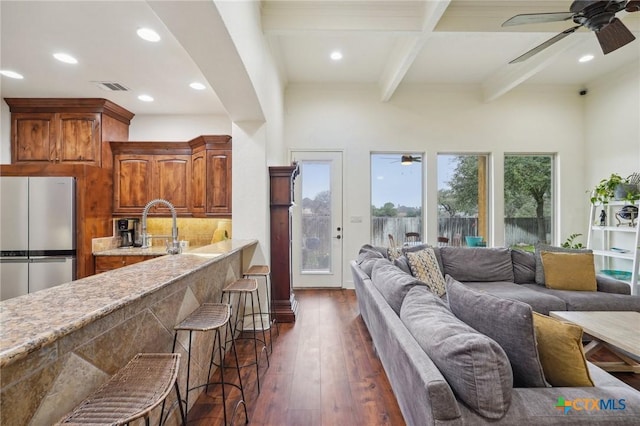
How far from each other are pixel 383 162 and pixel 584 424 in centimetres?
436

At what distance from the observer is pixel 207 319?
1660 millimetres

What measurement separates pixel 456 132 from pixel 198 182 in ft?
14.1

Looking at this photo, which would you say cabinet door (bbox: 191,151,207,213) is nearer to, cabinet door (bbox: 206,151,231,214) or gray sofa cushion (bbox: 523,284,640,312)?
cabinet door (bbox: 206,151,231,214)

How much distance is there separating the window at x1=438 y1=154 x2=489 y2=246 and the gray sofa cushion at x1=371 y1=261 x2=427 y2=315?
313 cm

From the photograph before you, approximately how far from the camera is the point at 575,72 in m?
4.51

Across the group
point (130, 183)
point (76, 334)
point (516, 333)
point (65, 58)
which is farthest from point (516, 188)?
point (65, 58)

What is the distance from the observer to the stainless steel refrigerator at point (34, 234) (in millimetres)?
3248

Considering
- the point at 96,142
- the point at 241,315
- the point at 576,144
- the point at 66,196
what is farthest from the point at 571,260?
the point at 96,142

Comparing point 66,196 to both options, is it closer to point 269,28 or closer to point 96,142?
point 96,142

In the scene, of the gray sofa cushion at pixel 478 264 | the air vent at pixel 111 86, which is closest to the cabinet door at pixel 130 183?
the air vent at pixel 111 86

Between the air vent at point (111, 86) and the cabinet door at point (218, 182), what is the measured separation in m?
1.25

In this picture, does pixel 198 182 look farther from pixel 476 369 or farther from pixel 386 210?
pixel 476 369

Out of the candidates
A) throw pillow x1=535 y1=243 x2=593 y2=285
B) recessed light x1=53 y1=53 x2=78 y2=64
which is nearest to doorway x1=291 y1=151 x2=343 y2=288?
throw pillow x1=535 y1=243 x2=593 y2=285

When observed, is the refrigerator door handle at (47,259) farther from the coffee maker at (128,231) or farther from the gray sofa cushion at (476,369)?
the gray sofa cushion at (476,369)
